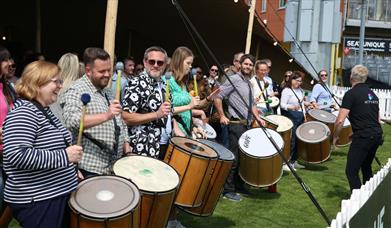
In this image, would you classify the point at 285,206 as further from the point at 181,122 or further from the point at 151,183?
the point at 151,183

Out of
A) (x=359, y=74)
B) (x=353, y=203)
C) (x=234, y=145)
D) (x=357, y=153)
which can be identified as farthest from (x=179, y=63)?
(x=357, y=153)

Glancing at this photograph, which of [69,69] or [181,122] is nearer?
[69,69]

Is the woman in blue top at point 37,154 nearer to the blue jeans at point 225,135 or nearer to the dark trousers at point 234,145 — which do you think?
the dark trousers at point 234,145

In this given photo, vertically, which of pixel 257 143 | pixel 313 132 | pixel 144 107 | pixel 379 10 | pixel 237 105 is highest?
pixel 379 10

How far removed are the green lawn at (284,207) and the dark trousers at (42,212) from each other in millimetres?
2221

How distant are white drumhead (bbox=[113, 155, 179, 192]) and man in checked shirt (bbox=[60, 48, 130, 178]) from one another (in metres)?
0.13

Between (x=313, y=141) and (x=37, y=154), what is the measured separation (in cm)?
578

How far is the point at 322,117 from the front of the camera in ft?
28.2

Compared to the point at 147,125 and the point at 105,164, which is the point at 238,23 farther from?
the point at 105,164

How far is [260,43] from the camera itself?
11.8m

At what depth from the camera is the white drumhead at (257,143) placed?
5953 mm

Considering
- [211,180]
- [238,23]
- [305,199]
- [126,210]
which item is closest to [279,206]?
[305,199]

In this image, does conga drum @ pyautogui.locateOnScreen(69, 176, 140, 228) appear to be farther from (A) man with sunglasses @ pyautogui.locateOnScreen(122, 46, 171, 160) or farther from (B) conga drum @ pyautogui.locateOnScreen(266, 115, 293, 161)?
(B) conga drum @ pyautogui.locateOnScreen(266, 115, 293, 161)

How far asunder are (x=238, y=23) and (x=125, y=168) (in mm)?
7881
